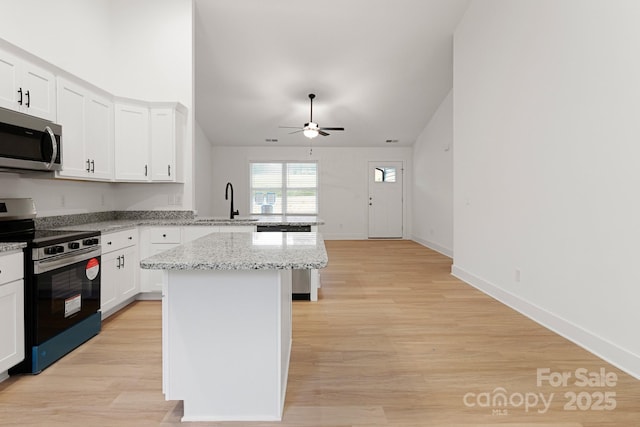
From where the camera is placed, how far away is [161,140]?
408 centimetres

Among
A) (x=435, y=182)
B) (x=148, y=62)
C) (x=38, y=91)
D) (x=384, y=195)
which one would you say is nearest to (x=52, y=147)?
(x=38, y=91)

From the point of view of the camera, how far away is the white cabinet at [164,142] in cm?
407

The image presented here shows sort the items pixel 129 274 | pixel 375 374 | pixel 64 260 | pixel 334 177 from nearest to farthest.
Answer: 1. pixel 375 374
2. pixel 64 260
3. pixel 129 274
4. pixel 334 177

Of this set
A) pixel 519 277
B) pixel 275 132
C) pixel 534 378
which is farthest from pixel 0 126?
pixel 275 132

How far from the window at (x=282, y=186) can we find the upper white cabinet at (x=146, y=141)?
516 centimetres

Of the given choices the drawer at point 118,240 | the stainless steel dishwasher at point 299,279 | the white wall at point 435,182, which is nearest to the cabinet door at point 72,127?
the drawer at point 118,240

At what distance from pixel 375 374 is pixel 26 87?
3115 millimetres

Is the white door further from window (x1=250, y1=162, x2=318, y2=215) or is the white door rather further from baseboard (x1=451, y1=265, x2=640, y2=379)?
baseboard (x1=451, y1=265, x2=640, y2=379)

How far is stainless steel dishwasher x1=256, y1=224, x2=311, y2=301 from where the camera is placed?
12.7 ft

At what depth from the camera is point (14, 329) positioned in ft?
6.93

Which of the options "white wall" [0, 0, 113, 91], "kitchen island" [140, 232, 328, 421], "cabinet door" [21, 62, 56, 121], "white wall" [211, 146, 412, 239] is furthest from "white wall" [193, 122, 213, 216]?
"kitchen island" [140, 232, 328, 421]

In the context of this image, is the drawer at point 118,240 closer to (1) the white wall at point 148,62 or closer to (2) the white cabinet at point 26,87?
(1) the white wall at point 148,62

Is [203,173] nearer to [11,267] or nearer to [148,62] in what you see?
[148,62]

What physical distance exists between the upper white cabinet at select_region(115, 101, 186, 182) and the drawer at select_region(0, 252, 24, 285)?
1.95 meters
